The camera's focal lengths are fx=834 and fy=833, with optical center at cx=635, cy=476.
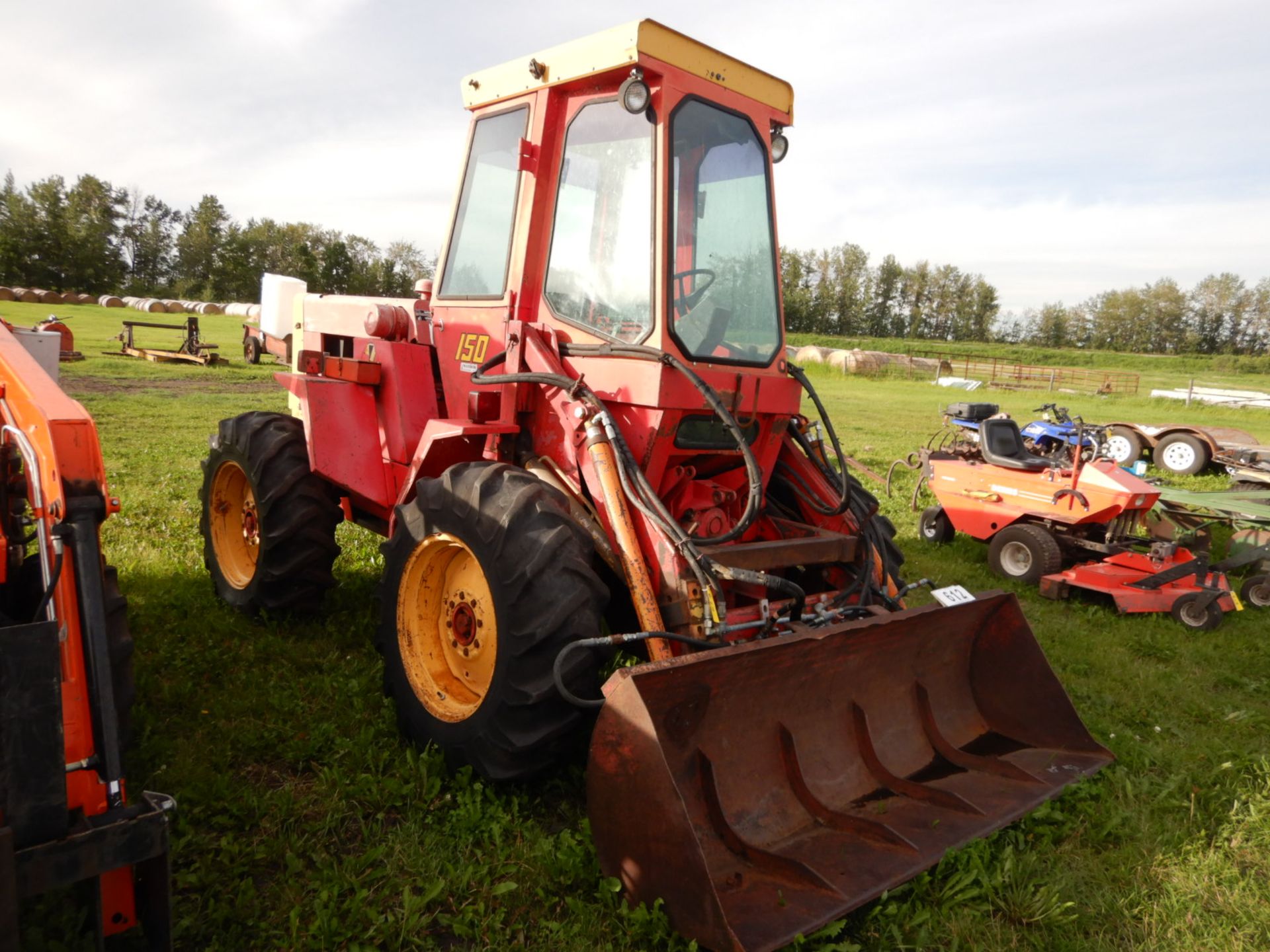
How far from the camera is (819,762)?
10.5 ft

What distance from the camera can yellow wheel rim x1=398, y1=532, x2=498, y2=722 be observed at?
11.2 feet

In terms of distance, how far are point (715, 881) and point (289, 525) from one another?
302 centimetres

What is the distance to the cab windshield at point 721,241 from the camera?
3.50 m

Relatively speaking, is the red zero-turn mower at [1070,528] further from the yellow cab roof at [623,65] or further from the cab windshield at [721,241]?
the yellow cab roof at [623,65]

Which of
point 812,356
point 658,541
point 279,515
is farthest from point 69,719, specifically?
point 812,356

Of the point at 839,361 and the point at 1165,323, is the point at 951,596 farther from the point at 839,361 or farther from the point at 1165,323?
the point at 1165,323

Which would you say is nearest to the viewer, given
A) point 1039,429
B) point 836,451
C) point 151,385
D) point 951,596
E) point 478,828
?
point 478,828

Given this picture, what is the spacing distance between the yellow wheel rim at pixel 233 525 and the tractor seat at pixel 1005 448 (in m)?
6.18

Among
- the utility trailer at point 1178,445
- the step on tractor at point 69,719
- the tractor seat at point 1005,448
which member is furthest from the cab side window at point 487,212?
the utility trailer at point 1178,445

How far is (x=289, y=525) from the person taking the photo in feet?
14.8

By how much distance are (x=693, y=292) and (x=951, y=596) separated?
5.63 feet

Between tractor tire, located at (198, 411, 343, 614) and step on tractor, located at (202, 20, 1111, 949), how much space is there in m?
0.03

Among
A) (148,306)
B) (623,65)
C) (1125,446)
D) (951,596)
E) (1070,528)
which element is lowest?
(1125,446)

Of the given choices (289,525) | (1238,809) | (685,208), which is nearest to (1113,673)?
(1238,809)
